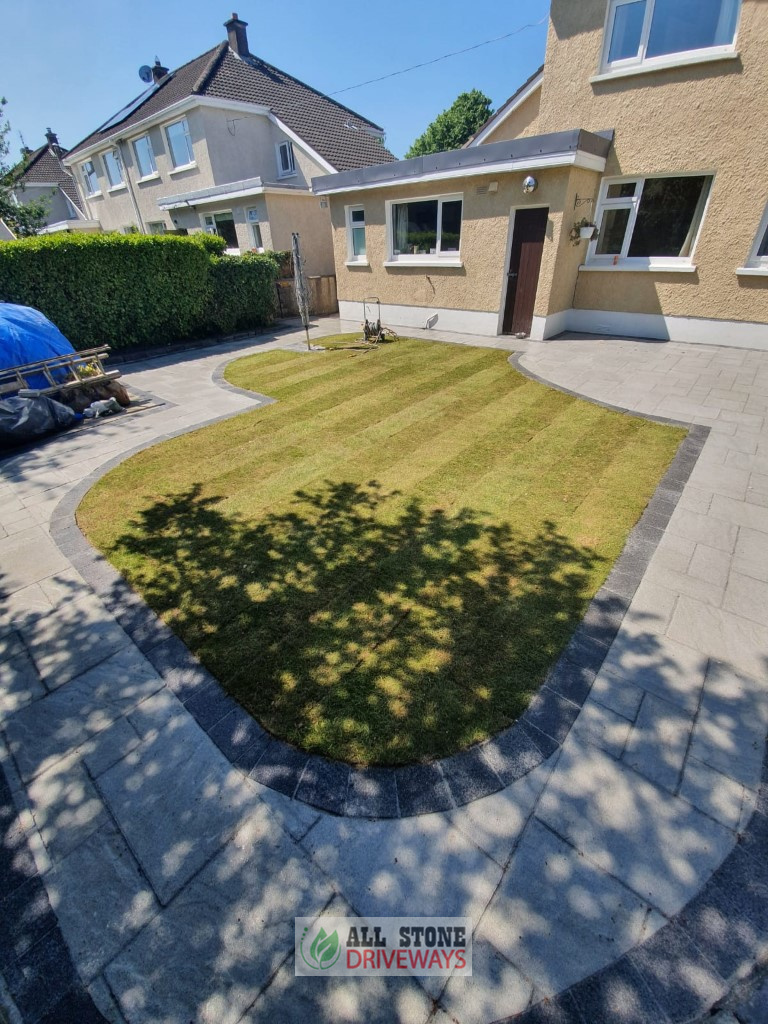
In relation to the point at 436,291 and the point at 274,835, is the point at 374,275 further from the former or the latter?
the point at 274,835

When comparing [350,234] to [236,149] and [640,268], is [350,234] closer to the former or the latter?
[640,268]

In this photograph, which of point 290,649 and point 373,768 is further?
point 290,649

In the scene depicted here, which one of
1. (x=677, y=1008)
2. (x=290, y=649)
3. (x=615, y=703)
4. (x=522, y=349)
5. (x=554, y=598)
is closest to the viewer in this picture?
(x=677, y=1008)

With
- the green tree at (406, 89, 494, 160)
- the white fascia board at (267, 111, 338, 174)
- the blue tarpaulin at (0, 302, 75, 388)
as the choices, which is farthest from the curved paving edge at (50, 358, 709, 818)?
the green tree at (406, 89, 494, 160)

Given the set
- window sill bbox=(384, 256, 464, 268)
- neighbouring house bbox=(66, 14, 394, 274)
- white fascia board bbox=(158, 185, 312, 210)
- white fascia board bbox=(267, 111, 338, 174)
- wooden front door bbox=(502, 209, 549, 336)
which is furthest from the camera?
white fascia board bbox=(267, 111, 338, 174)

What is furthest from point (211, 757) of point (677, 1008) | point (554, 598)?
point (554, 598)

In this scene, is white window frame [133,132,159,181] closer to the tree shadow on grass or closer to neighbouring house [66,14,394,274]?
neighbouring house [66,14,394,274]

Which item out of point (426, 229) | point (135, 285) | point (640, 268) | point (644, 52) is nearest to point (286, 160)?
point (426, 229)
